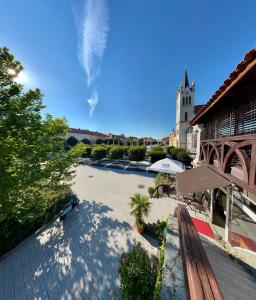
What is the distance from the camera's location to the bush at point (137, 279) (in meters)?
3.14

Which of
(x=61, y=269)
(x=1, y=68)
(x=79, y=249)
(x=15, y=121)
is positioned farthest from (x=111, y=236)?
(x=1, y=68)

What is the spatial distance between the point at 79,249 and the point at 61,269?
105cm

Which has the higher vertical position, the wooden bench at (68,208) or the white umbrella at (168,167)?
the white umbrella at (168,167)

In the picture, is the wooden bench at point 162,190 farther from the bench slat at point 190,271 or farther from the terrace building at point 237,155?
the bench slat at point 190,271

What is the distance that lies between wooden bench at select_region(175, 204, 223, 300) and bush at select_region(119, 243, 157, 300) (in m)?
1.47

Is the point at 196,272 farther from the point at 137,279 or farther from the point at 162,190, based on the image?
the point at 162,190

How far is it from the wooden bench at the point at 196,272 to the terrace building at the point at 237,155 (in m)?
1.67

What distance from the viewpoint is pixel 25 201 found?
6141 mm

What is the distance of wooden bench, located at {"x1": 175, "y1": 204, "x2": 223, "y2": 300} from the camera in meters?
1.72

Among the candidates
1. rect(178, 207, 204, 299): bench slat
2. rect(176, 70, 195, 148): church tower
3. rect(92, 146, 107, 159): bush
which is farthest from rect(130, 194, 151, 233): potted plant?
rect(176, 70, 195, 148): church tower

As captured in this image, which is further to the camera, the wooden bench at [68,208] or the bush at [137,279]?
the wooden bench at [68,208]

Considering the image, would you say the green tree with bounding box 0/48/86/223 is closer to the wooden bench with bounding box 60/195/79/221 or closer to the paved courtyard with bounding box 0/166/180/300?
the paved courtyard with bounding box 0/166/180/300

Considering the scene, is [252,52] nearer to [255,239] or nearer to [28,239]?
[255,239]

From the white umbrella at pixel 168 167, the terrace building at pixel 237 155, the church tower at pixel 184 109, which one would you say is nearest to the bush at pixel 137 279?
the terrace building at pixel 237 155
